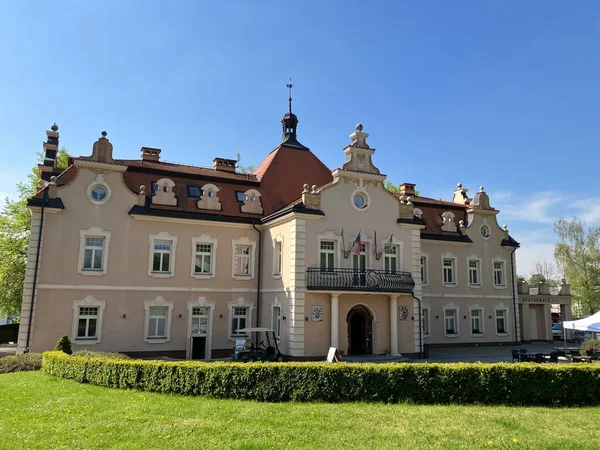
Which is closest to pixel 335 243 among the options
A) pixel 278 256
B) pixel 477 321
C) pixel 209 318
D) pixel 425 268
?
pixel 278 256

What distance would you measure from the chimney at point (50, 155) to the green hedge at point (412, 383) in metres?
16.5

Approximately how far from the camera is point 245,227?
25031mm

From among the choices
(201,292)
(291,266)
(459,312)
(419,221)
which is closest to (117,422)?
(291,266)

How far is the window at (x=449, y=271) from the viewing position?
31.1m

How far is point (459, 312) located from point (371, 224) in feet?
37.8

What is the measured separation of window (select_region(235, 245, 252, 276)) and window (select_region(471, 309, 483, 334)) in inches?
633

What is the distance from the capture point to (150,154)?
26.6m

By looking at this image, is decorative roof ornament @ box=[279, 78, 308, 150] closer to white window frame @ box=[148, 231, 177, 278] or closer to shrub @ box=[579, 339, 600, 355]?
white window frame @ box=[148, 231, 177, 278]

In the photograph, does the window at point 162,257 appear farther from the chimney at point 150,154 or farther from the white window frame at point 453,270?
the white window frame at point 453,270

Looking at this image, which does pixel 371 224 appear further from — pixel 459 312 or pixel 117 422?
pixel 117 422

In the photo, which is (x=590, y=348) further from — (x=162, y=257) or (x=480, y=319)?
(x=162, y=257)

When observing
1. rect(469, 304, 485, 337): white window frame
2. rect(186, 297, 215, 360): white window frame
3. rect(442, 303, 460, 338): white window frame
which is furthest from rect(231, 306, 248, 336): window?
rect(469, 304, 485, 337): white window frame

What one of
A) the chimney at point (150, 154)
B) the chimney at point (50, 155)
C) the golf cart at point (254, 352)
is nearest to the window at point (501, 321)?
the golf cart at point (254, 352)

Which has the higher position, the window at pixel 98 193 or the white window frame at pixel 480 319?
the window at pixel 98 193
